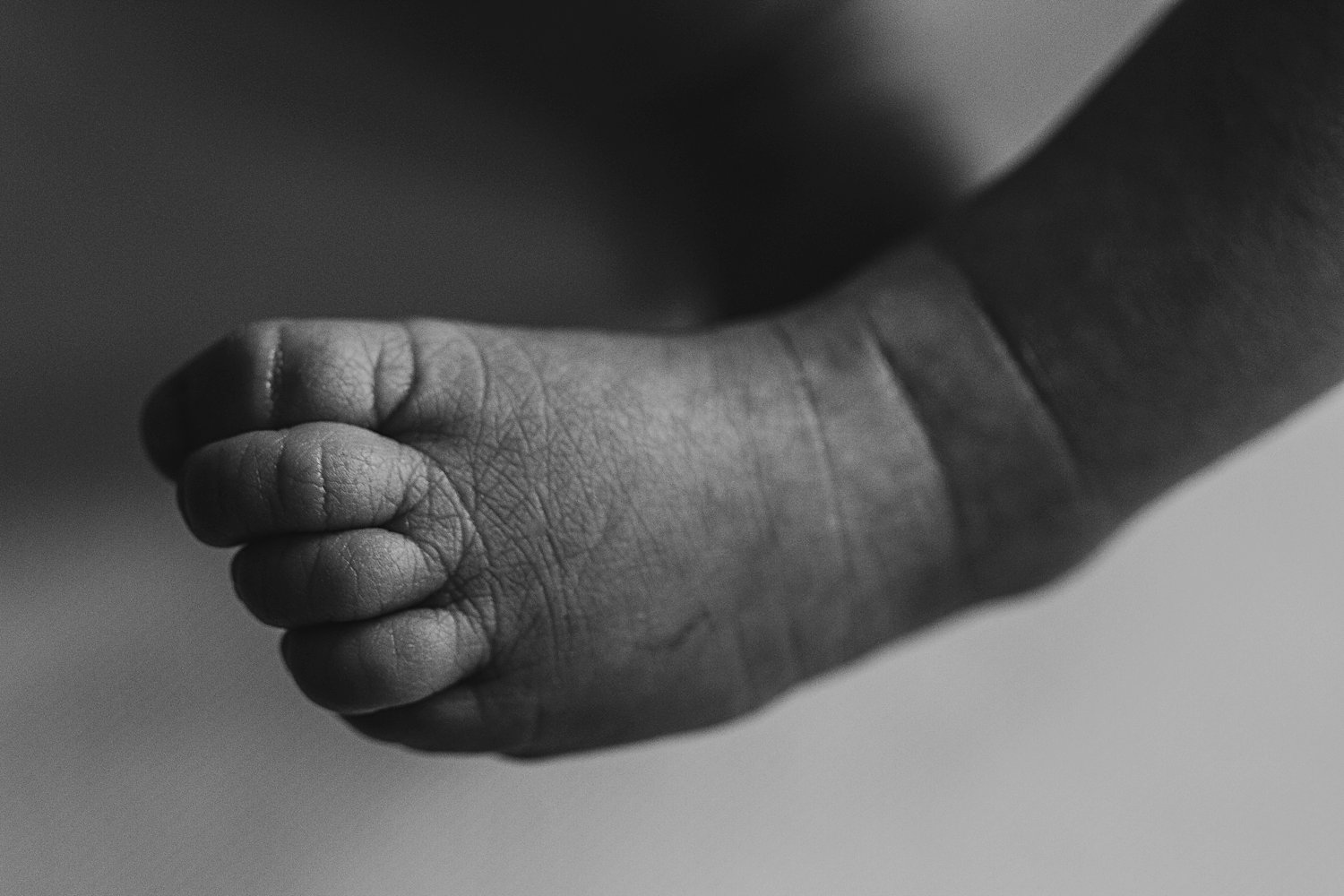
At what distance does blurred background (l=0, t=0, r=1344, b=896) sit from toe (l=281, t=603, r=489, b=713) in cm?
13

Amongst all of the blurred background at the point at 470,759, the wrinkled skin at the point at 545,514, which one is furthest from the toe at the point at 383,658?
the blurred background at the point at 470,759

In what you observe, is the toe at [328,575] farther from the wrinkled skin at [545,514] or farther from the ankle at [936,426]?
the ankle at [936,426]

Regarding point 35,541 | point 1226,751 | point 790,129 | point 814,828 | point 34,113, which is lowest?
point 1226,751

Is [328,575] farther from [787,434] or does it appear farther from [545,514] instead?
[787,434]

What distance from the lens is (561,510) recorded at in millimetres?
527

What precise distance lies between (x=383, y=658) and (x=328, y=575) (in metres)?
0.04

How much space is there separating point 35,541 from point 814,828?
41cm

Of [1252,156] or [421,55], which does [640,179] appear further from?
[1252,156]

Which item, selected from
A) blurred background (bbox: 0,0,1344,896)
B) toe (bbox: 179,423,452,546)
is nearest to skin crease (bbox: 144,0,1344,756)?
toe (bbox: 179,423,452,546)

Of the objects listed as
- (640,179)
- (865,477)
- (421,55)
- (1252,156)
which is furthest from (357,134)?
(1252,156)

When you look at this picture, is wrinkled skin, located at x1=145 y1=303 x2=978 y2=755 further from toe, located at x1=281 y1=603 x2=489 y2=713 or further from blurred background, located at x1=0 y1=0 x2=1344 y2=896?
blurred background, located at x1=0 y1=0 x2=1344 y2=896

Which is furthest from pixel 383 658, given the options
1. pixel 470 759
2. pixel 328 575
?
pixel 470 759

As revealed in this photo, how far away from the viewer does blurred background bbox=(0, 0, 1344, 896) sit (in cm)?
58

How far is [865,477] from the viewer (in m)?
0.61
